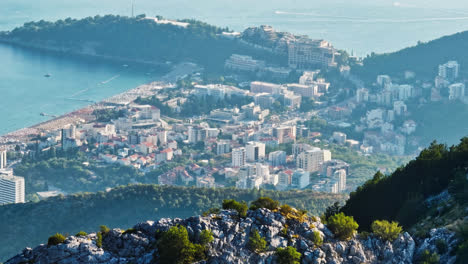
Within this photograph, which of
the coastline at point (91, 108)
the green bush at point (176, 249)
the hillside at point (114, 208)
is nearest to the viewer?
the green bush at point (176, 249)

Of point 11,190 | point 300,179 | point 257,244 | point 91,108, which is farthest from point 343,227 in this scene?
point 91,108

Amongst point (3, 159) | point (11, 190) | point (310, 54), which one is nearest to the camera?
point (11, 190)

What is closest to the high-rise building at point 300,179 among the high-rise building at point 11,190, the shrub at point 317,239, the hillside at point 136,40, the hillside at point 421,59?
the high-rise building at point 11,190

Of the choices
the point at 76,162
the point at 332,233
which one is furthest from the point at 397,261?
the point at 76,162

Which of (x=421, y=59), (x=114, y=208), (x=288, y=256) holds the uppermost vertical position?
(x=288, y=256)

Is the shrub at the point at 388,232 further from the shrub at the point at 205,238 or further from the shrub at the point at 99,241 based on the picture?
the shrub at the point at 99,241

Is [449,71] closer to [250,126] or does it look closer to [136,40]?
[250,126]

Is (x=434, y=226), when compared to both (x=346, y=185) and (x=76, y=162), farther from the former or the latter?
(x=76, y=162)
